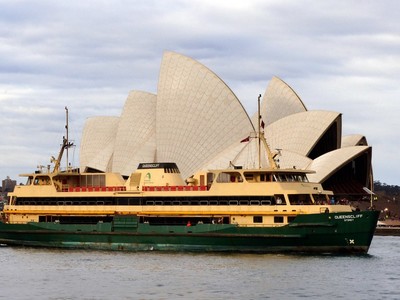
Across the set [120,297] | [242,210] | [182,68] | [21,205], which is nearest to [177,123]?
[182,68]

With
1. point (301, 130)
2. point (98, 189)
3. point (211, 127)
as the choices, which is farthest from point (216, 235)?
point (301, 130)

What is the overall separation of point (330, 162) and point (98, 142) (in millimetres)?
31239

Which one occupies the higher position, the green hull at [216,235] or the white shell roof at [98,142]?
the white shell roof at [98,142]

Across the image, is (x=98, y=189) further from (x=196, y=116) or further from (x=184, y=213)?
(x=196, y=116)

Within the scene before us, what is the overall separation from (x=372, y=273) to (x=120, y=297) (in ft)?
42.1

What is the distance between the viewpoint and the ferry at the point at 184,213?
4950 cm

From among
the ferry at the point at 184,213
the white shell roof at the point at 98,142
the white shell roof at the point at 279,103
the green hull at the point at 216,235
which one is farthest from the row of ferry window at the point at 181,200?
the white shell roof at the point at 98,142

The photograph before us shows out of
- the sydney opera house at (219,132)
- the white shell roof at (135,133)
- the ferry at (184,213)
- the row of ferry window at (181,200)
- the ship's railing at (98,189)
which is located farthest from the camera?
the white shell roof at (135,133)

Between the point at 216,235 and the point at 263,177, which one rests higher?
the point at 263,177

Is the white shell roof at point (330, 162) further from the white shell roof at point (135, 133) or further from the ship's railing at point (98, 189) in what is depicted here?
the ship's railing at point (98, 189)

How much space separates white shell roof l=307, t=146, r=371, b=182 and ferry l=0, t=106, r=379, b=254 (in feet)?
101

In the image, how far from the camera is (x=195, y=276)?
40.7m

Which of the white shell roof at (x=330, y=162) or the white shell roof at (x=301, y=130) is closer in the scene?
the white shell roof at (x=330, y=162)

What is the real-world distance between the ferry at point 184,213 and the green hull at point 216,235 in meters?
0.05
